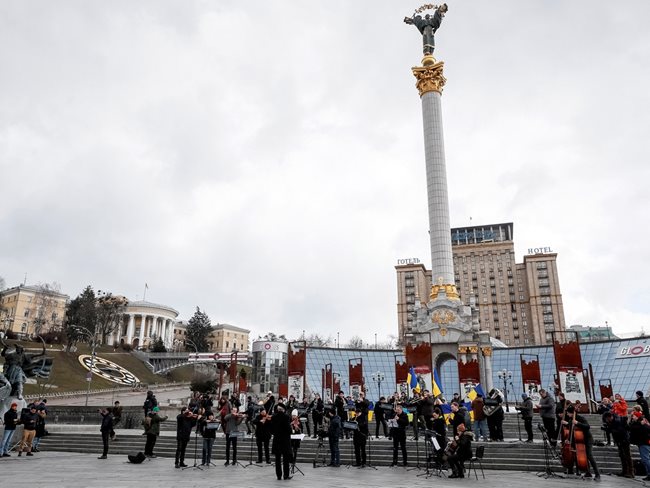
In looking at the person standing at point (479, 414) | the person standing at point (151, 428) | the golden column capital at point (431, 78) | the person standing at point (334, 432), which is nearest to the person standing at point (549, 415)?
the person standing at point (479, 414)

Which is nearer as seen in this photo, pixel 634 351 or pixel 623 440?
pixel 623 440

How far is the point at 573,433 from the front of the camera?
533 inches

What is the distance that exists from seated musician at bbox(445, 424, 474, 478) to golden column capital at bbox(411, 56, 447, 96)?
4497 cm

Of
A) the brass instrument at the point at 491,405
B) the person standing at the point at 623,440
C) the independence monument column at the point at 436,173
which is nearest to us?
the person standing at the point at 623,440

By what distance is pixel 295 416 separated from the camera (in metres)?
16.3

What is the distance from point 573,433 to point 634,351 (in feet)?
182

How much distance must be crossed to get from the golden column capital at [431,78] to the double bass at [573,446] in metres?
→ 44.1

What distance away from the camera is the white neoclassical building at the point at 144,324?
123m

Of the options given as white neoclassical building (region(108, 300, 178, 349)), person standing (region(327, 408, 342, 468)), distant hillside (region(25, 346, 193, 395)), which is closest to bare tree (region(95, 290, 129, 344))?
distant hillside (region(25, 346, 193, 395))

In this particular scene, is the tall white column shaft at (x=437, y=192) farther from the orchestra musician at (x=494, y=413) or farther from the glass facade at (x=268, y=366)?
the orchestra musician at (x=494, y=413)

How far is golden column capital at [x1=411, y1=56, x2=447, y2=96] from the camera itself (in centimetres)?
5238

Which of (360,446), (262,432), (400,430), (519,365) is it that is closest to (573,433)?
(400,430)

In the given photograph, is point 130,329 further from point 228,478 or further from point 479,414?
point 228,478

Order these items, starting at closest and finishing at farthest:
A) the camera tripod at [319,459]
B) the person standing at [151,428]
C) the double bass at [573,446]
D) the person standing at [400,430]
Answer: the double bass at [573,446] < the person standing at [400,430] < the camera tripod at [319,459] < the person standing at [151,428]
